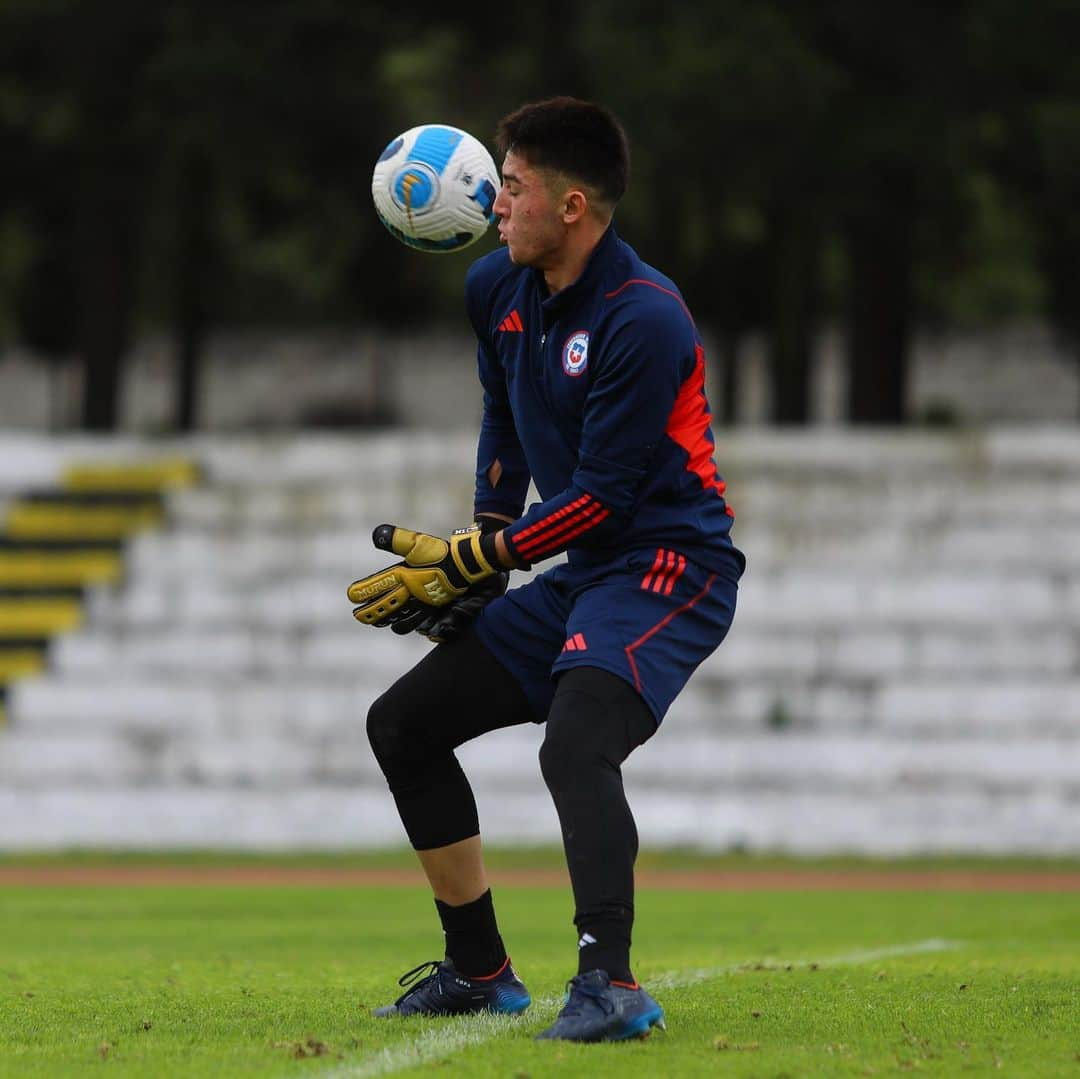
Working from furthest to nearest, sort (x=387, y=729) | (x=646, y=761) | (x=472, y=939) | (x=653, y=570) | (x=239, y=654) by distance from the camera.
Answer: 1. (x=239, y=654)
2. (x=646, y=761)
3. (x=472, y=939)
4. (x=387, y=729)
5. (x=653, y=570)

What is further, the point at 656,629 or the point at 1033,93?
the point at 1033,93

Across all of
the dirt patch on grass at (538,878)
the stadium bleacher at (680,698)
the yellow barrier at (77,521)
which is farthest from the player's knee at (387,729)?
the yellow barrier at (77,521)

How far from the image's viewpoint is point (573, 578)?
5.57 m

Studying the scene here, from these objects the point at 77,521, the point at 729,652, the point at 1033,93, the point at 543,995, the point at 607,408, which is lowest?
the point at 729,652

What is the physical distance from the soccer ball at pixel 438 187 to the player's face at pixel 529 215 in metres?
0.44

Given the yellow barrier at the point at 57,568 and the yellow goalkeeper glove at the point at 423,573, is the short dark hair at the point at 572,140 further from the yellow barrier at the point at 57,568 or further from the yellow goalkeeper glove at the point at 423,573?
the yellow barrier at the point at 57,568

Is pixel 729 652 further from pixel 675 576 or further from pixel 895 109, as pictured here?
pixel 675 576

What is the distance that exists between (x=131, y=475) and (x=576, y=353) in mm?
15435

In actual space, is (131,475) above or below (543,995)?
above

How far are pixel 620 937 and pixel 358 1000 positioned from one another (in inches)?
53.0

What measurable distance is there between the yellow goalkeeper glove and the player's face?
756 mm

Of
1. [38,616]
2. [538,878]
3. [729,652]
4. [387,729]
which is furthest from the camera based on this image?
[38,616]

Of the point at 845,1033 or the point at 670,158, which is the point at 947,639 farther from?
the point at 845,1033

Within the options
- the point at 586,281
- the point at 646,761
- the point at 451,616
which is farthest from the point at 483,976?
the point at 646,761
